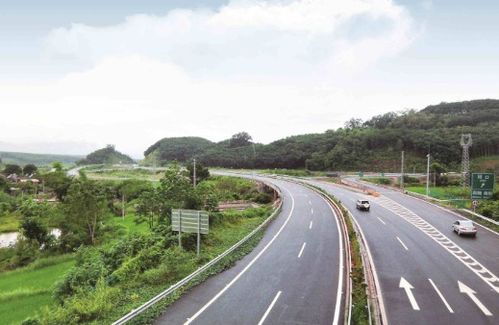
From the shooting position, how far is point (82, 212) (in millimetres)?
47531

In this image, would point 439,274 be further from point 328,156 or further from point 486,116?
point 486,116

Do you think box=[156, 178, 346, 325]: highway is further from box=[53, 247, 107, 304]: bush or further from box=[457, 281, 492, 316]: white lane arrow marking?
box=[53, 247, 107, 304]: bush

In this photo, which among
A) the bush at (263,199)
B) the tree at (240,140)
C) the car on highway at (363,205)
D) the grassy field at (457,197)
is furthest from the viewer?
the tree at (240,140)

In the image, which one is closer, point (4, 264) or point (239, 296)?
point (239, 296)

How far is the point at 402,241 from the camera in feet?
101

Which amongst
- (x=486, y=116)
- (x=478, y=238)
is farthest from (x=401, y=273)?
(x=486, y=116)

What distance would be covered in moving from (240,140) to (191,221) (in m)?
167

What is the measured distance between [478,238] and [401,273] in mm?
14488

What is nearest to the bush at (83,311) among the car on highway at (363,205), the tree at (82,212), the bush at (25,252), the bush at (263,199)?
the tree at (82,212)

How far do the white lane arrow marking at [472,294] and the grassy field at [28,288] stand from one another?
2403cm

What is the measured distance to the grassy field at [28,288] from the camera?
2539cm

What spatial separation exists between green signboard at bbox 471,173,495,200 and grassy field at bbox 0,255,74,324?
39989mm

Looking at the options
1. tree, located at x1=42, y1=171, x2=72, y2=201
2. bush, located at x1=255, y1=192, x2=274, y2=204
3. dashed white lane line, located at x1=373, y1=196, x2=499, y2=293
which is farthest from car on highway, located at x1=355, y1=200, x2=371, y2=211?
tree, located at x1=42, y1=171, x2=72, y2=201

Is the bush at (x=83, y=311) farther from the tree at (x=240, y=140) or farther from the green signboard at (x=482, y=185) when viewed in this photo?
the tree at (x=240, y=140)
